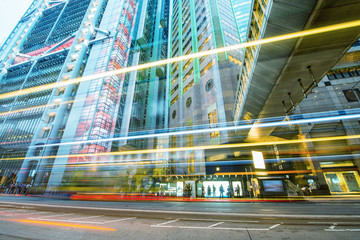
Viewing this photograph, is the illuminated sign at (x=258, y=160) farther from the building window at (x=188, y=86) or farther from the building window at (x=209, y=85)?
the building window at (x=188, y=86)

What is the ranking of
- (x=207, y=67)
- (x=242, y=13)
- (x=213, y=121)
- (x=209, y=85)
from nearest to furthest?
(x=213, y=121) → (x=209, y=85) → (x=207, y=67) → (x=242, y=13)

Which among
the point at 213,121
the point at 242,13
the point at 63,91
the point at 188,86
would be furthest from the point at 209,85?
the point at 63,91

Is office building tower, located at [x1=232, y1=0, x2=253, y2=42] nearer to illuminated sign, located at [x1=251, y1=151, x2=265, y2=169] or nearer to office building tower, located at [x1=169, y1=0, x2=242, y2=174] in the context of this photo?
office building tower, located at [x1=169, y1=0, x2=242, y2=174]

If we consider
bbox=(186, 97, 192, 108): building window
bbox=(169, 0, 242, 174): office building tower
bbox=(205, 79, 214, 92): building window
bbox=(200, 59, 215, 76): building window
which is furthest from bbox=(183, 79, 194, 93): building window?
bbox=(205, 79, 214, 92): building window

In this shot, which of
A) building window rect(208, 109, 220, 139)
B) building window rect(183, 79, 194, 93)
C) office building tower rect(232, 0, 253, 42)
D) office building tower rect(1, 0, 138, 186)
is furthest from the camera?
office building tower rect(232, 0, 253, 42)

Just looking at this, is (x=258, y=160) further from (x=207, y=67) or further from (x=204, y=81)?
(x=207, y=67)

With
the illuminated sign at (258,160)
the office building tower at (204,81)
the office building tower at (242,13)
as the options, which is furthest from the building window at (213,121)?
the office building tower at (242,13)

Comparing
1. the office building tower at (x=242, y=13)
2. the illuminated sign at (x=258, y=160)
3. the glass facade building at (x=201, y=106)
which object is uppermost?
the office building tower at (x=242, y=13)

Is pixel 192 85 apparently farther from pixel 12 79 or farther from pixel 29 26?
pixel 29 26

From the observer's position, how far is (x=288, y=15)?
556cm

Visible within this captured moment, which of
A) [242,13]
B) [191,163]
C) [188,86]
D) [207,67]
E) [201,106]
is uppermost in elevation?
[242,13]

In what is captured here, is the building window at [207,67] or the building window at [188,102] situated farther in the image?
the building window at [188,102]

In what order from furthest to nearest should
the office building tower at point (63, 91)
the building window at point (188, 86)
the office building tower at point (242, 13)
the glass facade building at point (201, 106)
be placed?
the office building tower at point (242, 13) < the building window at point (188, 86) < the office building tower at point (63, 91) < the glass facade building at point (201, 106)

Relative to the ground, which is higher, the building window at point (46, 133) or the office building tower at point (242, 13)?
the office building tower at point (242, 13)
